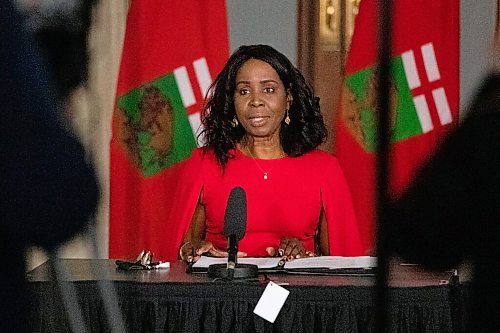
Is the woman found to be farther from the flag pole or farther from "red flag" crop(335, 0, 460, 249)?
the flag pole

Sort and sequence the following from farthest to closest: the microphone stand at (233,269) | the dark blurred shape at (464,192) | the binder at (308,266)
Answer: the binder at (308,266) < the microphone stand at (233,269) < the dark blurred shape at (464,192)

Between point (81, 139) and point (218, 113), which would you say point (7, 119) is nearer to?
point (81, 139)

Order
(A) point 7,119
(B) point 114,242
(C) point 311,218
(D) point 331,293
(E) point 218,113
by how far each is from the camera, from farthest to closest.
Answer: (B) point 114,242 < (E) point 218,113 < (C) point 311,218 < (D) point 331,293 < (A) point 7,119

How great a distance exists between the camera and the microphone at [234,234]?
9.54 feet

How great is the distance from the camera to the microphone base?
9.76 ft

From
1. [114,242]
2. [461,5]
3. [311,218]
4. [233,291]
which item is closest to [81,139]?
[233,291]

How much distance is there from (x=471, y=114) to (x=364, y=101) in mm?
2971

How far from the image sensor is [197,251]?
135 inches

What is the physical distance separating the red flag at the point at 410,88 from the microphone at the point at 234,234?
5.28 ft

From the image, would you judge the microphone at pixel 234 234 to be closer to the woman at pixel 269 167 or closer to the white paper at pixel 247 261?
the white paper at pixel 247 261

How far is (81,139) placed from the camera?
4.67 ft

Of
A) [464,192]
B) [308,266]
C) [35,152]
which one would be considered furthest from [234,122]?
[35,152]

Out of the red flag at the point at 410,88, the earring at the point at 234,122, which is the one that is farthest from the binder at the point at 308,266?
the red flag at the point at 410,88

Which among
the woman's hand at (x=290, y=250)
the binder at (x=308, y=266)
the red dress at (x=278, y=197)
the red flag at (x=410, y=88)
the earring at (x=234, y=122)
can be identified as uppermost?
the red flag at (x=410, y=88)
